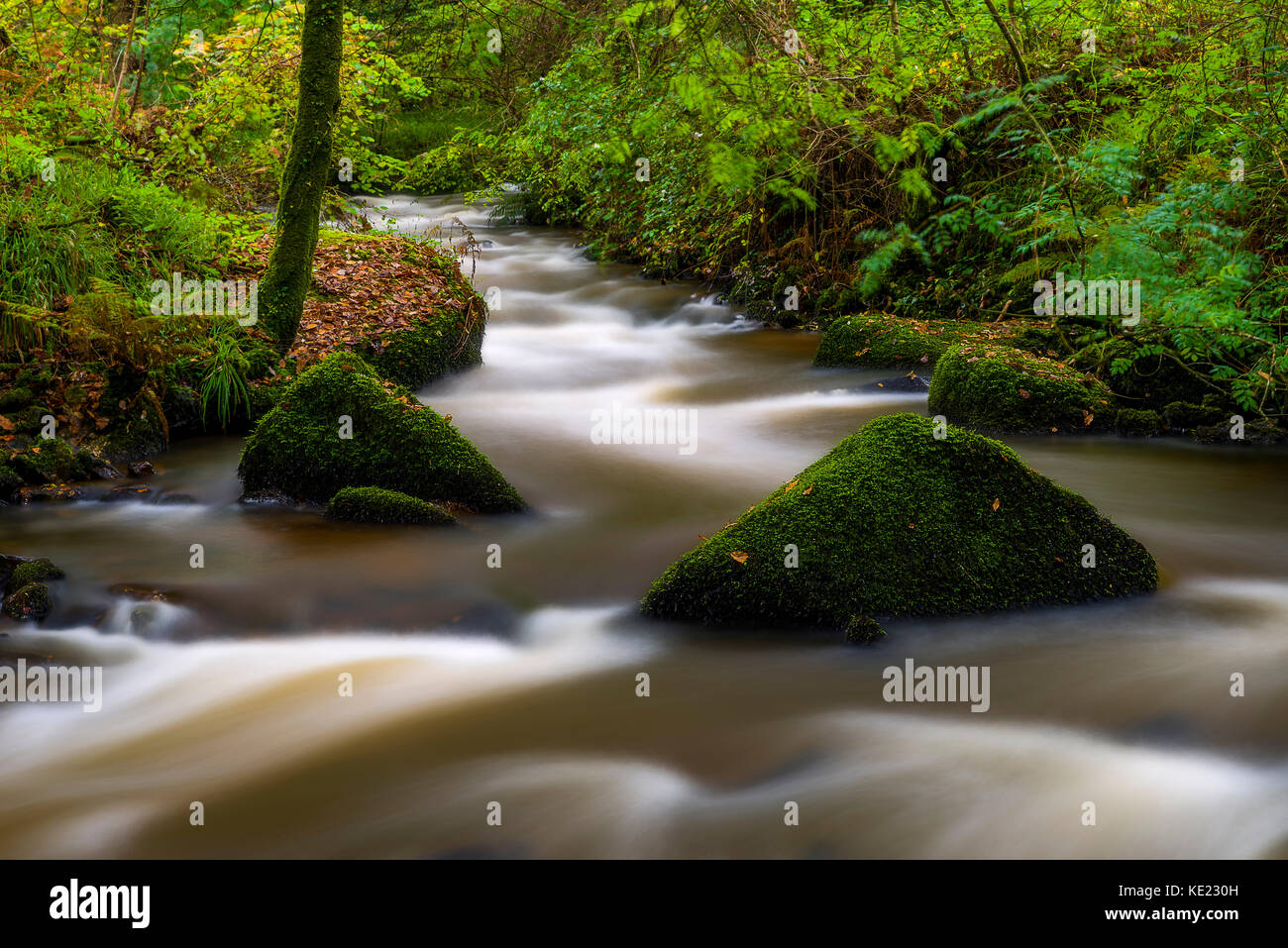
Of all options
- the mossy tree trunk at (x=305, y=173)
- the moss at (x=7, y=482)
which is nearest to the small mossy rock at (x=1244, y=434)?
the mossy tree trunk at (x=305, y=173)

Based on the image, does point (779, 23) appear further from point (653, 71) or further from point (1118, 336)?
point (653, 71)

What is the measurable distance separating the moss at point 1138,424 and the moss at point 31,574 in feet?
25.8

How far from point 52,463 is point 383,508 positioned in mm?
2657

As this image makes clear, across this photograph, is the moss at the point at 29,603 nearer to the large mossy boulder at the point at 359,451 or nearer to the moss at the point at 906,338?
the large mossy boulder at the point at 359,451

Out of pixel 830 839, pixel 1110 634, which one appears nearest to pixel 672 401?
pixel 1110 634

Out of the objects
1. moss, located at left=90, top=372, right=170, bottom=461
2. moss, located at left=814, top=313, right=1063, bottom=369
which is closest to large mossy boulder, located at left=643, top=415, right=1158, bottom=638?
moss, located at left=90, top=372, right=170, bottom=461

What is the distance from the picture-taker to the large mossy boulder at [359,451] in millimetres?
7078

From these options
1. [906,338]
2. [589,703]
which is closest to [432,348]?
[906,338]

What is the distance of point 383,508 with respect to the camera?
6.80 meters

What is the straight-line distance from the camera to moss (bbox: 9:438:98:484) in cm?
741

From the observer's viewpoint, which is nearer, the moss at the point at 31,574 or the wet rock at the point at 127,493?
the moss at the point at 31,574

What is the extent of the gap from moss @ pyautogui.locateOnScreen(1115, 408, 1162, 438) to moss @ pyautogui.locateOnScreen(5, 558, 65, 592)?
25.8ft

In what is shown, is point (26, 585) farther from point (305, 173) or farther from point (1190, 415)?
point (1190, 415)

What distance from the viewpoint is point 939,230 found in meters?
12.1
